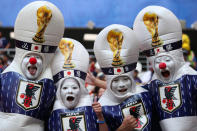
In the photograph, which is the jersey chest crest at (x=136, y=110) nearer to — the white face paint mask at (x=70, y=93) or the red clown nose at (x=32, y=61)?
the white face paint mask at (x=70, y=93)

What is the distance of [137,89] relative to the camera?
3225 mm

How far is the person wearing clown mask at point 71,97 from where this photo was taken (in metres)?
3.10

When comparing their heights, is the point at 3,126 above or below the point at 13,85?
below

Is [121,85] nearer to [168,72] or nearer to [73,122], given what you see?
[168,72]

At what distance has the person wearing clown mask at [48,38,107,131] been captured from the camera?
3.10 meters

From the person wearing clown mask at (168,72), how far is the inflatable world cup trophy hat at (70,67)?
0.69m

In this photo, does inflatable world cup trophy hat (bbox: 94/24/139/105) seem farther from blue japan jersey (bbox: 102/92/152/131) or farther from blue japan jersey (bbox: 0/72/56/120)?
blue japan jersey (bbox: 0/72/56/120)

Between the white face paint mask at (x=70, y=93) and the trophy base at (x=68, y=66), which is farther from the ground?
the trophy base at (x=68, y=66)

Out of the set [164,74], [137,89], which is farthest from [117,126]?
[164,74]

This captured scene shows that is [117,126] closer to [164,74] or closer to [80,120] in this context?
[80,120]

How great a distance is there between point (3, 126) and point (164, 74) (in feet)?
5.66

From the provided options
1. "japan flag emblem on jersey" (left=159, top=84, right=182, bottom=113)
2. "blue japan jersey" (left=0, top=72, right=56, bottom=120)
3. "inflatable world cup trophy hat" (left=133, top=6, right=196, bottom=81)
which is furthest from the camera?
"inflatable world cup trophy hat" (left=133, top=6, right=196, bottom=81)

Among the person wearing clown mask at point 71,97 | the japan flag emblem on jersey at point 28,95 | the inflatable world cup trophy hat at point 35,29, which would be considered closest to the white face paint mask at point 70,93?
the person wearing clown mask at point 71,97

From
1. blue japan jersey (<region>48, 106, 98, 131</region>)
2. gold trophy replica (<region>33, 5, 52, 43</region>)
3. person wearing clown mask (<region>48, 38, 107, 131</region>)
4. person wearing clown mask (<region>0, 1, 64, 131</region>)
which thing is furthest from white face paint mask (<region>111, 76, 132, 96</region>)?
gold trophy replica (<region>33, 5, 52, 43</region>)
